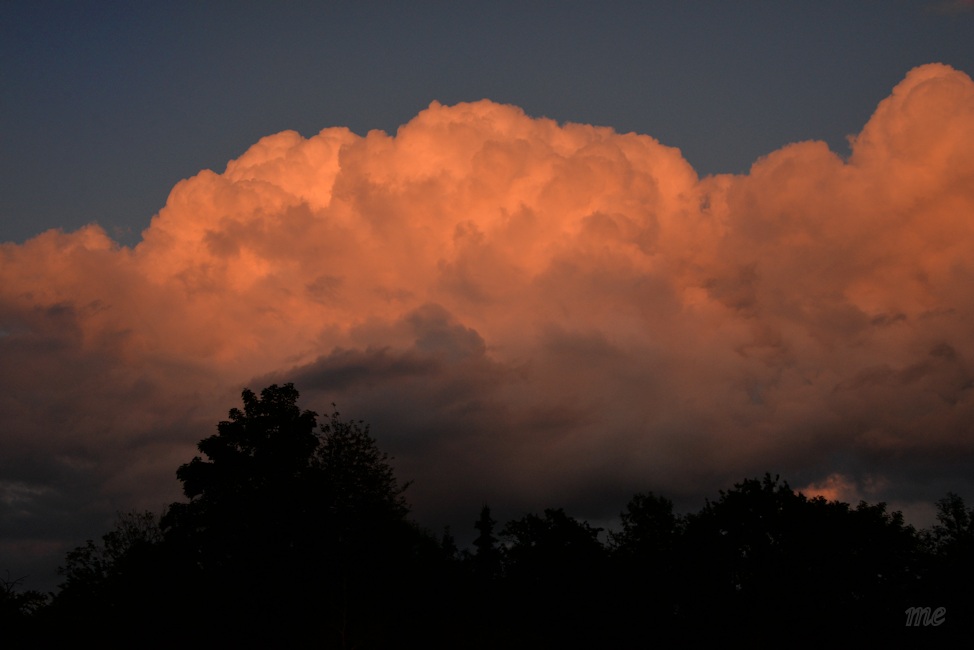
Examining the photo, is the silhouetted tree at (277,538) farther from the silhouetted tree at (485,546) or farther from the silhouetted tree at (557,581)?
the silhouetted tree at (485,546)

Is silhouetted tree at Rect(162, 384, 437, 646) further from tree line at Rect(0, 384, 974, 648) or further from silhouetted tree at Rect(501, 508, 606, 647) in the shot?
silhouetted tree at Rect(501, 508, 606, 647)

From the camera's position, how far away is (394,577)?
2640 inches

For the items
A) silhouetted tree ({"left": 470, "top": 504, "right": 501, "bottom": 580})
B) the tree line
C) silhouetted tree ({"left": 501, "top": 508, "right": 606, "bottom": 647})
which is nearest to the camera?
the tree line

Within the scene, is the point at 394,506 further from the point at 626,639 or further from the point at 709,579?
the point at 709,579

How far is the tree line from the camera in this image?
200 ft

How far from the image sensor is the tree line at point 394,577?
6103cm

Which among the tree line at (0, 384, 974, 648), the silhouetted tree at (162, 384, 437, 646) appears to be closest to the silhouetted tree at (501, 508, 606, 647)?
the tree line at (0, 384, 974, 648)

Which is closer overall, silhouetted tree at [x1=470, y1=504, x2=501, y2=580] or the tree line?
the tree line

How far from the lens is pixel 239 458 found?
2485 inches

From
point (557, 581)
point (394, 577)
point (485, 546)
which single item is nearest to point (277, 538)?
point (394, 577)

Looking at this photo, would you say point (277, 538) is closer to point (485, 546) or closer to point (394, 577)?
point (394, 577)

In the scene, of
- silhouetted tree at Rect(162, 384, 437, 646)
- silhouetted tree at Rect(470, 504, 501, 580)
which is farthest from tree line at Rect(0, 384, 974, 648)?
silhouetted tree at Rect(470, 504, 501, 580)

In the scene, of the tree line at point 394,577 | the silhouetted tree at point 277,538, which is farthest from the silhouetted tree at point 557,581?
the silhouetted tree at point 277,538

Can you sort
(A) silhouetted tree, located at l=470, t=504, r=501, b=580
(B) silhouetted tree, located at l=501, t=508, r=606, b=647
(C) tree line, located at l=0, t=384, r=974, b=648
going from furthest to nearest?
(A) silhouetted tree, located at l=470, t=504, r=501, b=580 → (B) silhouetted tree, located at l=501, t=508, r=606, b=647 → (C) tree line, located at l=0, t=384, r=974, b=648
